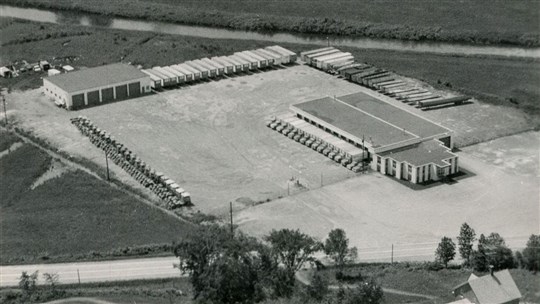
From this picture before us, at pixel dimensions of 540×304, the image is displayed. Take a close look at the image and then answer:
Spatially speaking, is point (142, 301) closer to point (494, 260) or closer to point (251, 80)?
point (494, 260)

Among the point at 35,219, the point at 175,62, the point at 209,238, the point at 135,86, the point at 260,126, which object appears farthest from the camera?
the point at 175,62

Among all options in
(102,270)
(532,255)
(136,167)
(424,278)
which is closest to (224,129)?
(136,167)

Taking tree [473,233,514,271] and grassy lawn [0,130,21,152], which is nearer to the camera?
tree [473,233,514,271]

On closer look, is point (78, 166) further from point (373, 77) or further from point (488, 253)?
point (488, 253)

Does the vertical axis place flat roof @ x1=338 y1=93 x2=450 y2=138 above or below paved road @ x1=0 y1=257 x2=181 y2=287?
above

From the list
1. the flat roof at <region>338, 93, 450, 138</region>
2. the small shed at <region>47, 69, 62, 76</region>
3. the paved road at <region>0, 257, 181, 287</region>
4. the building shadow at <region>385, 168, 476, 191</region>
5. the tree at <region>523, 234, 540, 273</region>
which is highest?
the flat roof at <region>338, 93, 450, 138</region>

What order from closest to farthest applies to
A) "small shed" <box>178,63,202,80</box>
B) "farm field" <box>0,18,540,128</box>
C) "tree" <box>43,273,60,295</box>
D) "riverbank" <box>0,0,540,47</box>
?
"tree" <box>43,273,60,295</box>, "farm field" <box>0,18,540,128</box>, "small shed" <box>178,63,202,80</box>, "riverbank" <box>0,0,540,47</box>

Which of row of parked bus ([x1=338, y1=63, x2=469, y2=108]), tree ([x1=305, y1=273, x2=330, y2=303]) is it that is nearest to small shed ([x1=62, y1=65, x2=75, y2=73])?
row of parked bus ([x1=338, y1=63, x2=469, y2=108])

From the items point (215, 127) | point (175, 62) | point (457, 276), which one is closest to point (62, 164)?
point (215, 127)

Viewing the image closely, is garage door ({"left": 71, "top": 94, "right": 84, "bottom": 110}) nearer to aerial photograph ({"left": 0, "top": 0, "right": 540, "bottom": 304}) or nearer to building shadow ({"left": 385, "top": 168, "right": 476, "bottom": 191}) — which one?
aerial photograph ({"left": 0, "top": 0, "right": 540, "bottom": 304})
